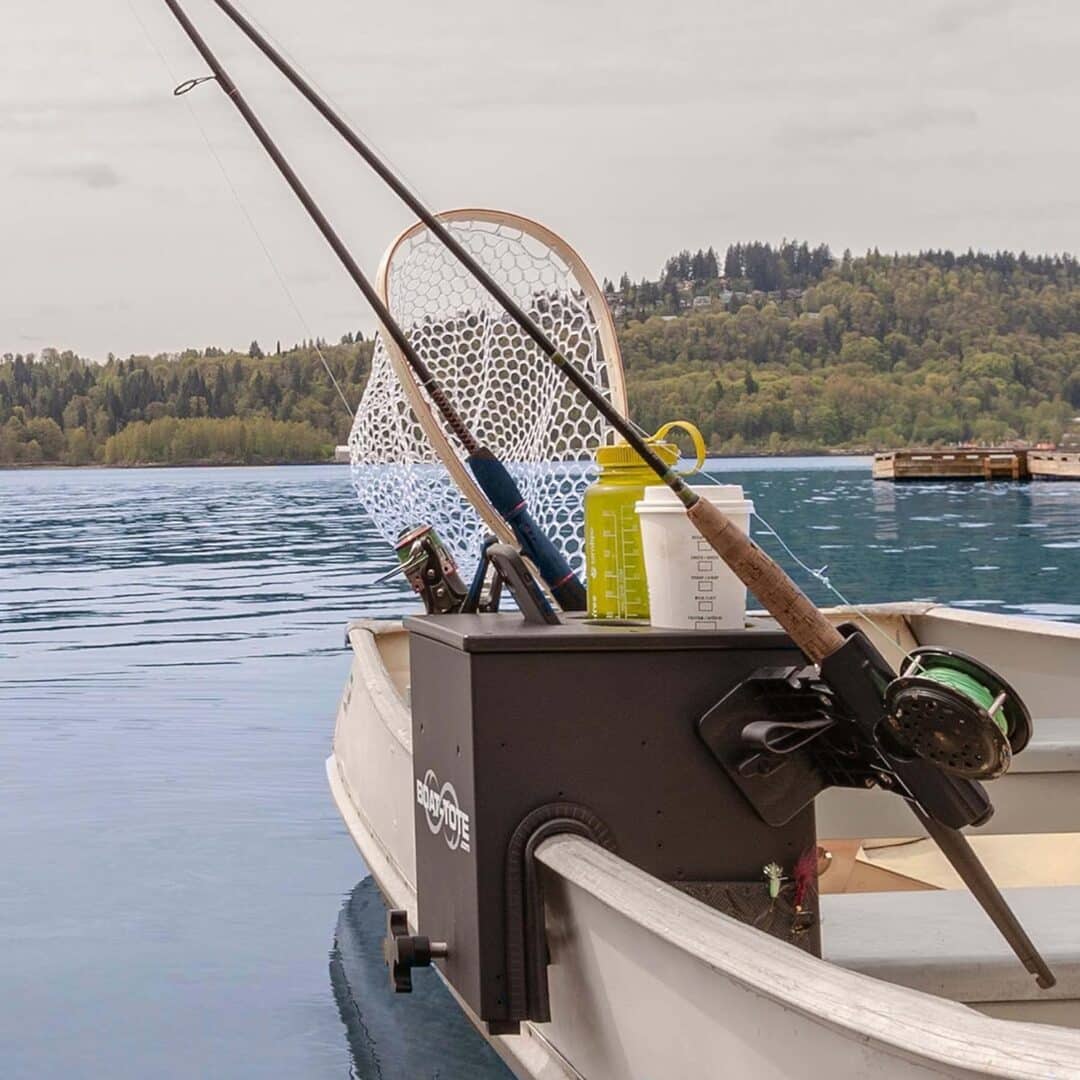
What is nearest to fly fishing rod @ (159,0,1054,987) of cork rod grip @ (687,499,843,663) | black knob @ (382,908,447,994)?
cork rod grip @ (687,499,843,663)

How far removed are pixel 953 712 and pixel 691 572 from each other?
0.61 metres

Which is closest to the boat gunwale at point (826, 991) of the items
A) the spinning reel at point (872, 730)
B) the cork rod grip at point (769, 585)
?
the spinning reel at point (872, 730)

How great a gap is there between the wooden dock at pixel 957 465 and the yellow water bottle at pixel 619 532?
2663 inches

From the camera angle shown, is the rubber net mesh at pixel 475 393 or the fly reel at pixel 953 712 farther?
the rubber net mesh at pixel 475 393

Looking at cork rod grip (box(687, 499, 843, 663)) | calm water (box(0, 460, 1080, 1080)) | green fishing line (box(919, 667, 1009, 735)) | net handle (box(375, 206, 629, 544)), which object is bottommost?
calm water (box(0, 460, 1080, 1080))

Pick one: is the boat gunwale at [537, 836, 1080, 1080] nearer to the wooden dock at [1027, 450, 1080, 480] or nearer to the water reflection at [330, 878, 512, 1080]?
the water reflection at [330, 878, 512, 1080]

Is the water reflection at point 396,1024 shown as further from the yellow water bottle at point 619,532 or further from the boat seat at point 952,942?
the yellow water bottle at point 619,532

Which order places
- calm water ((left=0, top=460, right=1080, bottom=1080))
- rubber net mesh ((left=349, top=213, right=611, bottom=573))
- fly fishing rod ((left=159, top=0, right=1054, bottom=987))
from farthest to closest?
rubber net mesh ((left=349, top=213, right=611, bottom=573)) < calm water ((left=0, top=460, right=1080, bottom=1080)) < fly fishing rod ((left=159, top=0, right=1054, bottom=987))

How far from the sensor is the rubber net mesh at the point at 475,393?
646 centimetres

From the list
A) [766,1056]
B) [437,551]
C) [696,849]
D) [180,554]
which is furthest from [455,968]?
[180,554]

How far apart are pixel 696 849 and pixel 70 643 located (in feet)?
50.7

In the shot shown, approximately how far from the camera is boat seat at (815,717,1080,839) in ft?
13.3

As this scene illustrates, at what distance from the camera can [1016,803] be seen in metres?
4.12

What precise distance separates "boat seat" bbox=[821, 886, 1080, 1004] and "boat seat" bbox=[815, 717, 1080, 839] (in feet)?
1.68
